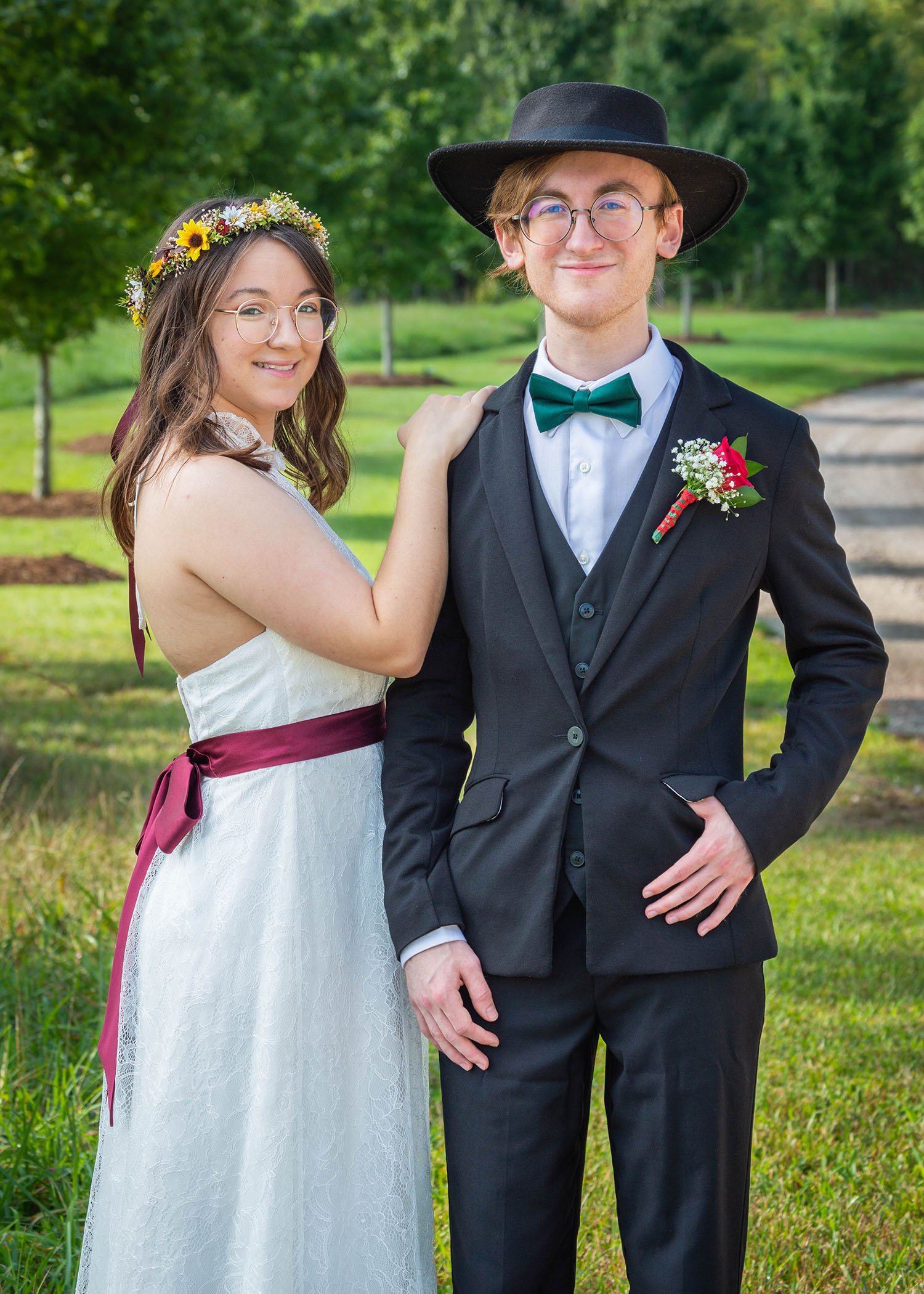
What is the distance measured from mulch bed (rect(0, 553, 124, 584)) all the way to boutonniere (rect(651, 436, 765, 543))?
13.7m

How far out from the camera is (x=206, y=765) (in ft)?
8.78

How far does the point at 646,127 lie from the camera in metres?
2.41

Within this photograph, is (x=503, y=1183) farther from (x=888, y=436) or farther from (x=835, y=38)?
(x=835, y=38)

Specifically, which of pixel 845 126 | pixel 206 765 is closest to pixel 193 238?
pixel 206 765

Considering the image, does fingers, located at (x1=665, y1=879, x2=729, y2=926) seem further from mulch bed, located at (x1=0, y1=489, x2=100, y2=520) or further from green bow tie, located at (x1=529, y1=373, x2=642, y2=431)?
mulch bed, located at (x1=0, y1=489, x2=100, y2=520)

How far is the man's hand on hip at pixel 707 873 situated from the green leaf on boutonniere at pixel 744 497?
0.54 m

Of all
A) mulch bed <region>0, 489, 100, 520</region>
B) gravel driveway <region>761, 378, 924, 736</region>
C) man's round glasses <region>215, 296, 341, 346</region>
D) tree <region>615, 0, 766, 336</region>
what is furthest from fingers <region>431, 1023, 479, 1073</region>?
tree <region>615, 0, 766, 336</region>

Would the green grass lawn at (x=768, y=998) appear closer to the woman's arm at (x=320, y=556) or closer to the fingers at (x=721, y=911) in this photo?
the woman's arm at (x=320, y=556)

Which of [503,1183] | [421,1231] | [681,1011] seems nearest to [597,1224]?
[421,1231]

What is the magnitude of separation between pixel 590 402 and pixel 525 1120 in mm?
1359

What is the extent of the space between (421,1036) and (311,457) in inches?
56.5

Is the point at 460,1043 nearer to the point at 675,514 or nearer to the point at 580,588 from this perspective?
the point at 580,588

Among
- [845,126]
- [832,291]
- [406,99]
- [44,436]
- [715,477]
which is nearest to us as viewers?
[715,477]

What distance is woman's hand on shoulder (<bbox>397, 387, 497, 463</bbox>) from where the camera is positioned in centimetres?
251
